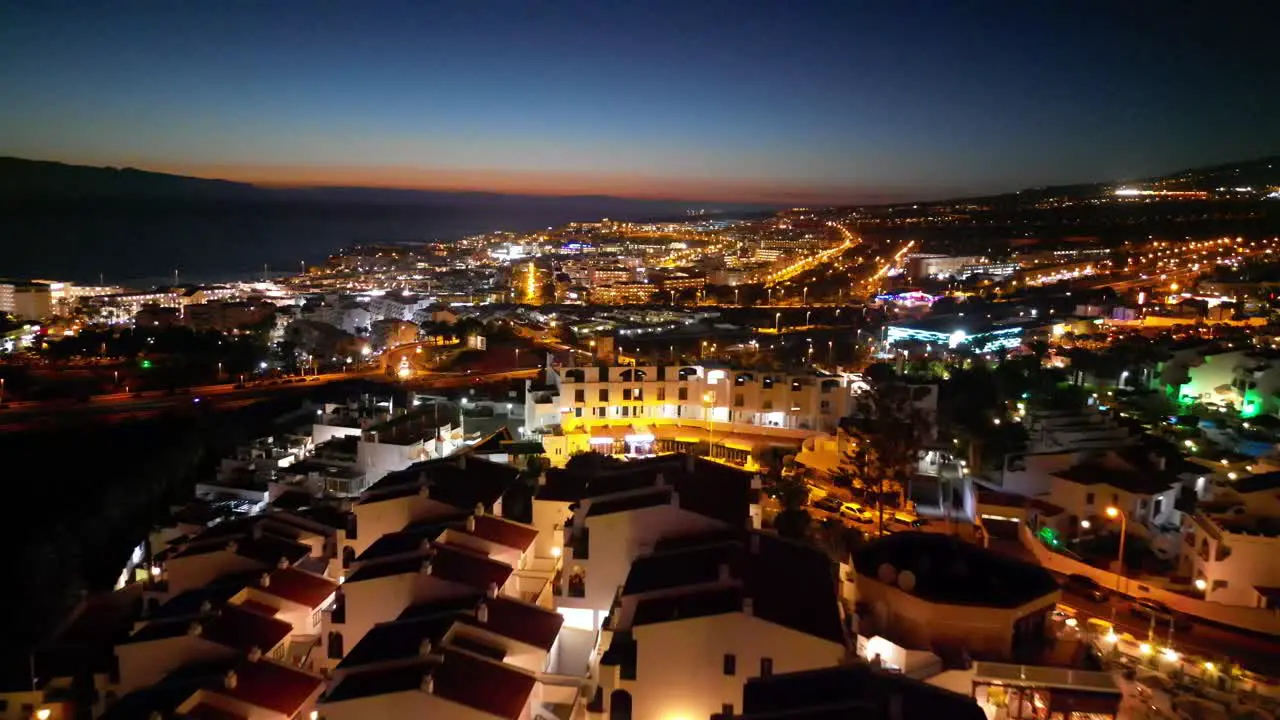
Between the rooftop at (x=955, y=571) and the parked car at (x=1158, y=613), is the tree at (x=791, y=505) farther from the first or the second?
the parked car at (x=1158, y=613)

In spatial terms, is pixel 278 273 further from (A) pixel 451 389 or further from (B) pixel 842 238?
(A) pixel 451 389

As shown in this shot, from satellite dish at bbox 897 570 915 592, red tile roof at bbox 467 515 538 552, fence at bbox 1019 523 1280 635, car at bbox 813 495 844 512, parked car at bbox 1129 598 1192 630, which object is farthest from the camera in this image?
car at bbox 813 495 844 512

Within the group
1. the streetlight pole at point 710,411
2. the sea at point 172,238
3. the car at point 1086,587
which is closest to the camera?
the car at point 1086,587

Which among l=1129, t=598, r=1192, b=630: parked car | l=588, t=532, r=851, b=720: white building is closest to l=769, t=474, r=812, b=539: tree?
l=588, t=532, r=851, b=720: white building

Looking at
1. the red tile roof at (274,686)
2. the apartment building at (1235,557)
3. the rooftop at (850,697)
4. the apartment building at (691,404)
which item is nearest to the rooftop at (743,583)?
the rooftop at (850,697)

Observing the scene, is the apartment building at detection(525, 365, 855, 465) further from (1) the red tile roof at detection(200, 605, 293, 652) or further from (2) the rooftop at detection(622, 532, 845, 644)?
(2) the rooftop at detection(622, 532, 845, 644)

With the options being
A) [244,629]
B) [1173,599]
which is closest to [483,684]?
[244,629]

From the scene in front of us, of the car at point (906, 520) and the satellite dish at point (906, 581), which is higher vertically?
the satellite dish at point (906, 581)
